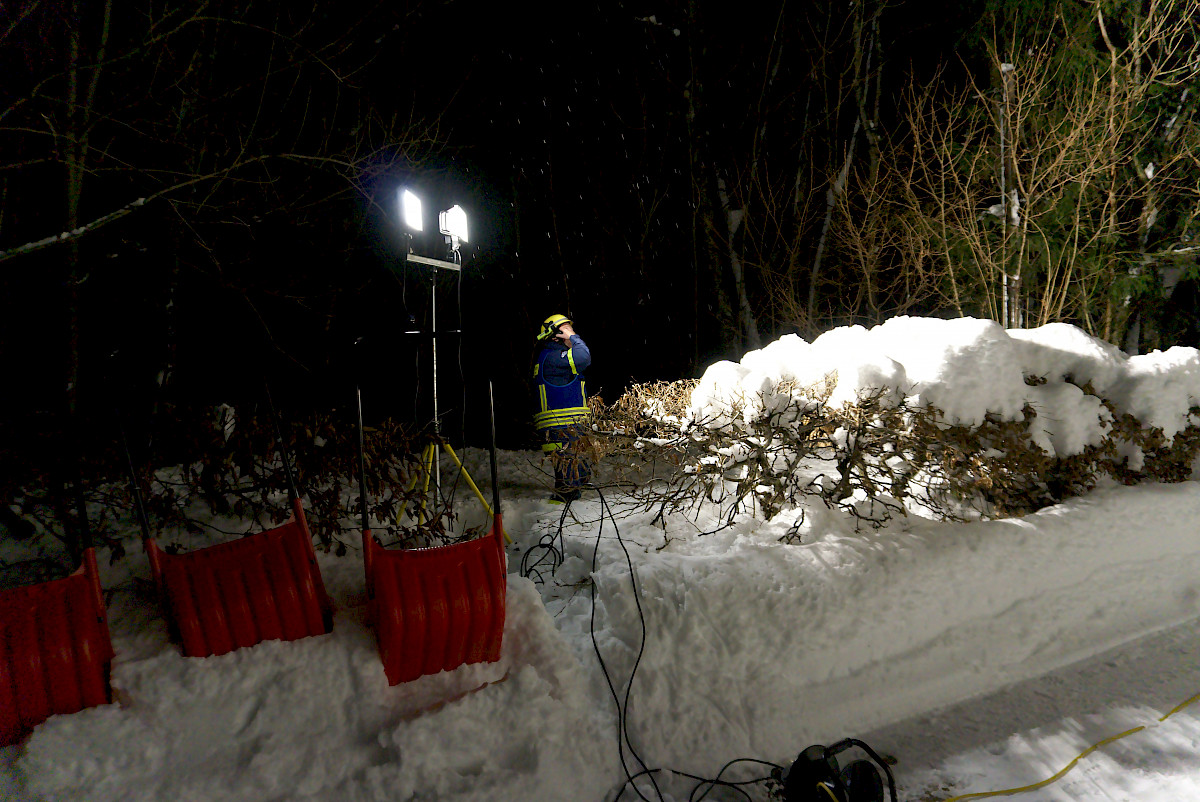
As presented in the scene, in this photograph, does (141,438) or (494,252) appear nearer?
(141,438)

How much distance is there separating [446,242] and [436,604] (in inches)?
110

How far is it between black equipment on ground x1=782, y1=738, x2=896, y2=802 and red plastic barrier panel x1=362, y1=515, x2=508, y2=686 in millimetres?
1503

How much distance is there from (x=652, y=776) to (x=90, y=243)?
6.95 meters

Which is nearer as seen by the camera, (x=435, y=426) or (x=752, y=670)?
(x=752, y=670)

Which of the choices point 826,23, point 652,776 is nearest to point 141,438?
point 652,776

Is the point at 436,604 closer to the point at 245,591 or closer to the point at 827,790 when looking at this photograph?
the point at 245,591

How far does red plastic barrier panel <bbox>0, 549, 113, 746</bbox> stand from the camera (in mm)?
2375

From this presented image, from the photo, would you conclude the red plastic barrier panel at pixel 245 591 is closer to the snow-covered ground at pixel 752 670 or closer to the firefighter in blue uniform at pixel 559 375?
the snow-covered ground at pixel 752 670

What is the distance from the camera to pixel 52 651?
96.7 inches

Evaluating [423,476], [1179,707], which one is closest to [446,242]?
[423,476]

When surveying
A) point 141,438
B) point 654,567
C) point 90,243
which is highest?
point 90,243

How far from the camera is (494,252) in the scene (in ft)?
38.1

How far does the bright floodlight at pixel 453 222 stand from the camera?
4543 mm

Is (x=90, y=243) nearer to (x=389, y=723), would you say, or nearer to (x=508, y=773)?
(x=389, y=723)
